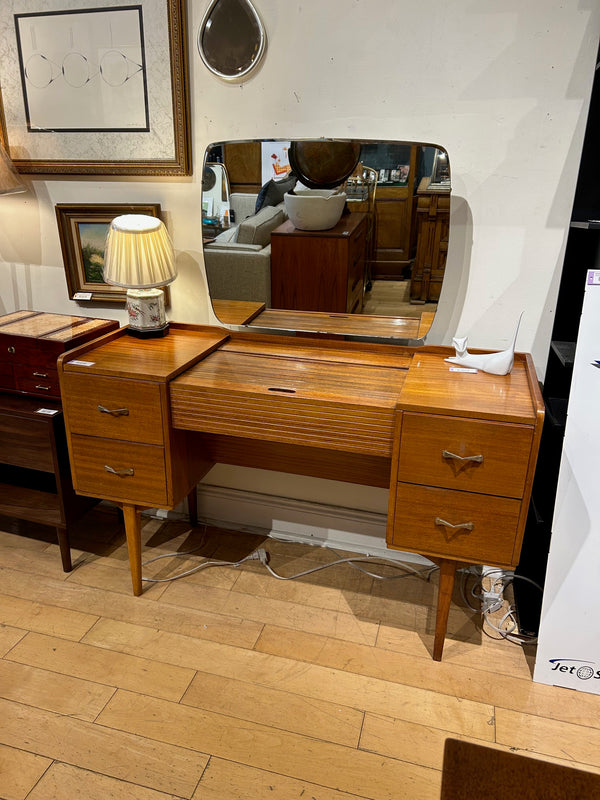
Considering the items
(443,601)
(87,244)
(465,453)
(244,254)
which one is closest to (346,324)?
(244,254)

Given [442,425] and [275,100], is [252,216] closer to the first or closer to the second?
[275,100]

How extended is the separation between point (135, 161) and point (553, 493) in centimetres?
158

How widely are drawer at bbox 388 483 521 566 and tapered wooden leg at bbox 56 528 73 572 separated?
1.08 m

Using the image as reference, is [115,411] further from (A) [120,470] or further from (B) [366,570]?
(B) [366,570]

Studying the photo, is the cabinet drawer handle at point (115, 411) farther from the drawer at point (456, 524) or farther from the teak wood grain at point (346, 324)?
the drawer at point (456, 524)

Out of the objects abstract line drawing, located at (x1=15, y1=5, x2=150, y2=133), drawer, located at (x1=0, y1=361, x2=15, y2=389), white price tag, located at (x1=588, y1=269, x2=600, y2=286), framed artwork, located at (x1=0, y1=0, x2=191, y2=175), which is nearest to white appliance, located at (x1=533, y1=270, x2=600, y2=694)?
white price tag, located at (x1=588, y1=269, x2=600, y2=286)

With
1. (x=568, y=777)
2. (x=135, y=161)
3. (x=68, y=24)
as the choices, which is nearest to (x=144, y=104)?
(x=135, y=161)

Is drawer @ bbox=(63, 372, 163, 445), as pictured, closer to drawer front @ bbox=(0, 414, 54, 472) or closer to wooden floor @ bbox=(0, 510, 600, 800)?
drawer front @ bbox=(0, 414, 54, 472)

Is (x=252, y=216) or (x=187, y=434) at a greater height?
(x=252, y=216)

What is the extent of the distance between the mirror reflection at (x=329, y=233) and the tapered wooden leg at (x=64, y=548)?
0.93m

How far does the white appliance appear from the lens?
150 cm

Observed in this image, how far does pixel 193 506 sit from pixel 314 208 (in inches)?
45.3

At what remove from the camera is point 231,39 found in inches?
68.6

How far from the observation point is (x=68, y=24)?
1.86 meters
